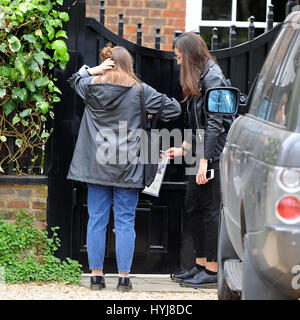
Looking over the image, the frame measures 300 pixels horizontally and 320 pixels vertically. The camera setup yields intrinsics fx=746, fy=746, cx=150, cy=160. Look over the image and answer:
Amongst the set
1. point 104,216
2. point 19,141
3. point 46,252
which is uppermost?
point 19,141

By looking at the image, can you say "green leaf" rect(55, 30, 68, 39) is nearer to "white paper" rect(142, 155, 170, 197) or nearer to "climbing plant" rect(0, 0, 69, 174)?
"climbing plant" rect(0, 0, 69, 174)

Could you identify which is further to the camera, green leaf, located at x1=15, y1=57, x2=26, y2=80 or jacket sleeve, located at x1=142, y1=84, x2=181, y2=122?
green leaf, located at x1=15, y1=57, x2=26, y2=80

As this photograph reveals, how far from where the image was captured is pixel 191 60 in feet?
19.9

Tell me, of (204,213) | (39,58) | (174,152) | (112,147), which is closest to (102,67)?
(39,58)

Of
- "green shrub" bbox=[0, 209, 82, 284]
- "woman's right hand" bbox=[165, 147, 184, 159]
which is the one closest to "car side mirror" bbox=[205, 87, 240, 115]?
"woman's right hand" bbox=[165, 147, 184, 159]

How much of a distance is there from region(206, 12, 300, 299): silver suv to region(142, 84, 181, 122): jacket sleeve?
178cm

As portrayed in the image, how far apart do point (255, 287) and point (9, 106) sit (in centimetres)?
337

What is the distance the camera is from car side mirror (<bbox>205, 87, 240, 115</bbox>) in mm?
4621

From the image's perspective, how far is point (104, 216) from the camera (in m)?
5.95

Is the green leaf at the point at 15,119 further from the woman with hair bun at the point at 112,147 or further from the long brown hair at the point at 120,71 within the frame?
the long brown hair at the point at 120,71

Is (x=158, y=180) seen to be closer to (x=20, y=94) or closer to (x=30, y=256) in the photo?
(x=30, y=256)
